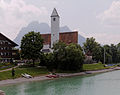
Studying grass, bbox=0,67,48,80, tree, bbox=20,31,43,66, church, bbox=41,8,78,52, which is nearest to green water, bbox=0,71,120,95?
grass, bbox=0,67,48,80

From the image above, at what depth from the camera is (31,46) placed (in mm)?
61562

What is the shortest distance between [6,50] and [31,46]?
13566 millimetres

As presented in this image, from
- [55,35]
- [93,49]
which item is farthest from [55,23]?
[93,49]

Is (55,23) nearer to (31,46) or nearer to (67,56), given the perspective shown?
(31,46)

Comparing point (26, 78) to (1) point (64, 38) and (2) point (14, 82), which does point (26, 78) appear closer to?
(2) point (14, 82)

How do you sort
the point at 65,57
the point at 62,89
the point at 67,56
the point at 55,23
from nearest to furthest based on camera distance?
the point at 62,89, the point at 67,56, the point at 65,57, the point at 55,23

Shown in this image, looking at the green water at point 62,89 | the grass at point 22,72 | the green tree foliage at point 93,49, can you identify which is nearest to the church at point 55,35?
the green tree foliage at point 93,49

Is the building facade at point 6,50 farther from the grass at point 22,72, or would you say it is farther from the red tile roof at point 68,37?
the red tile roof at point 68,37

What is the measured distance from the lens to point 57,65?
218 feet

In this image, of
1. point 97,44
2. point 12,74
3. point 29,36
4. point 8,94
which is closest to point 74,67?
point 29,36

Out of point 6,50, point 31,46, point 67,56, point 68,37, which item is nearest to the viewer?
point 31,46

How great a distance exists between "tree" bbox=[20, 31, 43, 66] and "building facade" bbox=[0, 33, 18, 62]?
9415mm

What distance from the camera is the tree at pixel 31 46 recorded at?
202 feet

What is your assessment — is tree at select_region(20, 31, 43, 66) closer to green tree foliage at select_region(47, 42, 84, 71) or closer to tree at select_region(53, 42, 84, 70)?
green tree foliage at select_region(47, 42, 84, 71)
